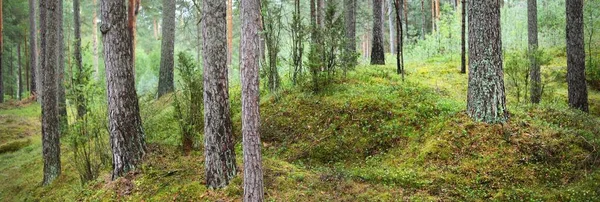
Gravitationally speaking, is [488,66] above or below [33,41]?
below

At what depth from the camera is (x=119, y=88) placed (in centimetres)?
711

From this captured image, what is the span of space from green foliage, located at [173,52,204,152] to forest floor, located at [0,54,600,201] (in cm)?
43

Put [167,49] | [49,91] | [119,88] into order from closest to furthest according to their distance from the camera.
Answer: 1. [119,88]
2. [49,91]
3. [167,49]

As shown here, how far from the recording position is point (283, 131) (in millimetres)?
8539

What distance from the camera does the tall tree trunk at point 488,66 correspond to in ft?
23.4

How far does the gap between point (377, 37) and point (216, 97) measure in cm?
778

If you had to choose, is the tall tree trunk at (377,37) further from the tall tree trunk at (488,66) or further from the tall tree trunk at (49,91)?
the tall tree trunk at (49,91)

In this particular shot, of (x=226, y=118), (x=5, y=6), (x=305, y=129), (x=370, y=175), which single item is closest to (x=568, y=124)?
(x=370, y=175)

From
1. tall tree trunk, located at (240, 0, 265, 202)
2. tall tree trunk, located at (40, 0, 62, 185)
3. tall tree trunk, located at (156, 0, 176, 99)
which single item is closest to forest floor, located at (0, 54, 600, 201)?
tall tree trunk, located at (40, 0, 62, 185)

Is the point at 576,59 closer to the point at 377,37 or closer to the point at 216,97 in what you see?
the point at 377,37

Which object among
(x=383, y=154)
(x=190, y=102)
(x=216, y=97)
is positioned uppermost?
(x=216, y=97)

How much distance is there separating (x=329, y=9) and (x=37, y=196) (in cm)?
754

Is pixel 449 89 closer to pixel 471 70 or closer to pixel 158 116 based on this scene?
pixel 471 70

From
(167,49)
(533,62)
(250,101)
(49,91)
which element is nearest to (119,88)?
(49,91)
